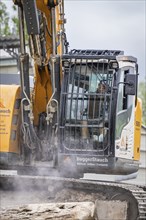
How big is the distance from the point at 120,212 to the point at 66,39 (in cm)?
278

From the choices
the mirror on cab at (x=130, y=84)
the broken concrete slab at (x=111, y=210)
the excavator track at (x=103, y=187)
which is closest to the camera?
the excavator track at (x=103, y=187)

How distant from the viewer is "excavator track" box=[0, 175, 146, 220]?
7.09 meters

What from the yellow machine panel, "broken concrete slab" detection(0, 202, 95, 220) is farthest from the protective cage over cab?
"broken concrete slab" detection(0, 202, 95, 220)

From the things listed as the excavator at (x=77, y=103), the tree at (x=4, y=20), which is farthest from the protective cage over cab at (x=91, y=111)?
the tree at (x=4, y=20)

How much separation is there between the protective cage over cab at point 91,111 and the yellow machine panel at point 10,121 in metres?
0.94

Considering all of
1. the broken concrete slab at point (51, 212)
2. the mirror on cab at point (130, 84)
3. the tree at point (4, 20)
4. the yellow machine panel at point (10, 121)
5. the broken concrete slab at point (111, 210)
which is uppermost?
the tree at point (4, 20)

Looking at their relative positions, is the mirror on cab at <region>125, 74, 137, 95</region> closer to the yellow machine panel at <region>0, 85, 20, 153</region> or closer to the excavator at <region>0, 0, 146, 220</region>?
the excavator at <region>0, 0, 146, 220</region>

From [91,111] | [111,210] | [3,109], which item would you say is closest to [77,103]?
[91,111]

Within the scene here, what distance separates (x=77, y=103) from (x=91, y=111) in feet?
0.78

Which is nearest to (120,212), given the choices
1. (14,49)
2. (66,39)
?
(66,39)

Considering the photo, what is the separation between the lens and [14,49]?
2530 centimetres

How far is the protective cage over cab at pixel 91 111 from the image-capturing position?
27.0ft

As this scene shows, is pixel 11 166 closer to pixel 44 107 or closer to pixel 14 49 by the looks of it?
pixel 44 107

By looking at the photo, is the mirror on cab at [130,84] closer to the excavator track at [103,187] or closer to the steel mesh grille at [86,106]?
the steel mesh grille at [86,106]
